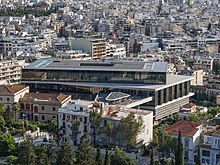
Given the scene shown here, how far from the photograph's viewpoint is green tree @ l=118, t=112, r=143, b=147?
Result: 20.1 meters

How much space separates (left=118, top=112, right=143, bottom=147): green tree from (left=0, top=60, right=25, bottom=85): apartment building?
1216cm

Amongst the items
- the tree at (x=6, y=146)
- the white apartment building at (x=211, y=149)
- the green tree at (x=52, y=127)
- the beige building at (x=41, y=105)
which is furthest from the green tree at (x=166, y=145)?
the beige building at (x=41, y=105)

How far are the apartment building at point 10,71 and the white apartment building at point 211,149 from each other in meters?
14.7

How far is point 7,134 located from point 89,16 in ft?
188

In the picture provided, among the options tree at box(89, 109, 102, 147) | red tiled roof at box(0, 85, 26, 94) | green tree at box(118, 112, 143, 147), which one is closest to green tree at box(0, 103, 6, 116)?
red tiled roof at box(0, 85, 26, 94)

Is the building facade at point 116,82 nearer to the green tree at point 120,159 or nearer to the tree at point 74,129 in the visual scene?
the tree at point 74,129

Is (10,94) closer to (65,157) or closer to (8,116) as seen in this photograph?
(8,116)

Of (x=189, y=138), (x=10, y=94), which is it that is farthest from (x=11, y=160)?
(x=10, y=94)

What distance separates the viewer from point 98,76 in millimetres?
27344

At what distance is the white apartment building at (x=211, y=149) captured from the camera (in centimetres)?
1888

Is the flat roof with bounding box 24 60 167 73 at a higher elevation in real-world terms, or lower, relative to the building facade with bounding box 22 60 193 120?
higher

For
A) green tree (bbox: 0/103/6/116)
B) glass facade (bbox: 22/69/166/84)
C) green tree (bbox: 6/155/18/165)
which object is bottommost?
green tree (bbox: 6/155/18/165)

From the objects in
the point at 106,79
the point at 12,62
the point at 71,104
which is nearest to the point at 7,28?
the point at 12,62

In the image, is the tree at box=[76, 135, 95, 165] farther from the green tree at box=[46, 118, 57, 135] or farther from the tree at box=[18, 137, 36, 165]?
the green tree at box=[46, 118, 57, 135]
